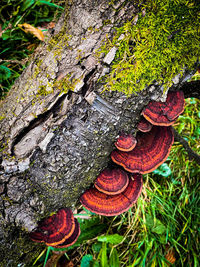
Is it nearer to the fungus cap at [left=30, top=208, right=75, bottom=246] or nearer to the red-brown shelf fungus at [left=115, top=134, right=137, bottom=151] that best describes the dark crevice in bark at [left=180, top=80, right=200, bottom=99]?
the red-brown shelf fungus at [left=115, top=134, right=137, bottom=151]

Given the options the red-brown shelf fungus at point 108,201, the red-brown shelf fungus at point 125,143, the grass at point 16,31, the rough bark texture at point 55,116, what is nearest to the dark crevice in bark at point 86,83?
the rough bark texture at point 55,116

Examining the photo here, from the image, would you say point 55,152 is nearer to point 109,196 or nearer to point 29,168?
point 29,168

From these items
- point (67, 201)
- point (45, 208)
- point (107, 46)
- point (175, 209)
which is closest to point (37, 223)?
point (45, 208)

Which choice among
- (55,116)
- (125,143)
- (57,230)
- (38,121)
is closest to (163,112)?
(125,143)

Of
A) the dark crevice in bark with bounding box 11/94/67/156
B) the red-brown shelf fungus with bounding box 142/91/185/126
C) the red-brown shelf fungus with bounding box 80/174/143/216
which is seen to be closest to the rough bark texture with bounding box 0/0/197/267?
the dark crevice in bark with bounding box 11/94/67/156

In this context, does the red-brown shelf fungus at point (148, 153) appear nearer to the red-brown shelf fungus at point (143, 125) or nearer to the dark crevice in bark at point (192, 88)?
the red-brown shelf fungus at point (143, 125)

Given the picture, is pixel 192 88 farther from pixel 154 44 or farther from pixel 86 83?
pixel 86 83
